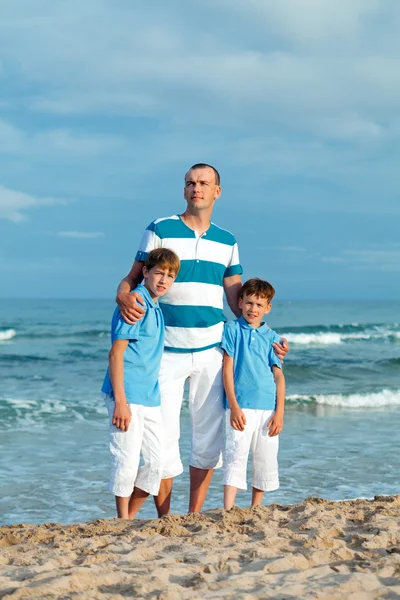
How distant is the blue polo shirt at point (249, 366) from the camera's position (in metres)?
4.73

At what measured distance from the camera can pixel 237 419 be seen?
4648mm

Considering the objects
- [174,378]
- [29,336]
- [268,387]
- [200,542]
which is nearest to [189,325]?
[174,378]

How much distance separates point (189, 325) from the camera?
4594mm

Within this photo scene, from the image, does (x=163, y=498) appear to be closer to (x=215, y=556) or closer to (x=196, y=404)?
(x=196, y=404)

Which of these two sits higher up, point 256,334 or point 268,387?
point 256,334

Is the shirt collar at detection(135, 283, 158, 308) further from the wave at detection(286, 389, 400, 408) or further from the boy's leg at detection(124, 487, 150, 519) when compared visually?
the wave at detection(286, 389, 400, 408)

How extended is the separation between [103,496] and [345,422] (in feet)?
18.1

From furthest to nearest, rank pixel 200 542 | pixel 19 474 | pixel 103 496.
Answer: pixel 19 474 < pixel 103 496 < pixel 200 542

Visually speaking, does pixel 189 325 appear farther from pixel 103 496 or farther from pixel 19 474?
pixel 19 474

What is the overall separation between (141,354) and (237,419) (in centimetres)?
81

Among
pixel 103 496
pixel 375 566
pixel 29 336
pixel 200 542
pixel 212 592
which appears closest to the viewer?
pixel 212 592

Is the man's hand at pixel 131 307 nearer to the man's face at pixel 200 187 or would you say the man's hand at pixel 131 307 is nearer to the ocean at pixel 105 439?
the man's face at pixel 200 187

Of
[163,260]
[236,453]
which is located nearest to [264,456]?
[236,453]

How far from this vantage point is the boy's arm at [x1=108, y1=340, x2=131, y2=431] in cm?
430
